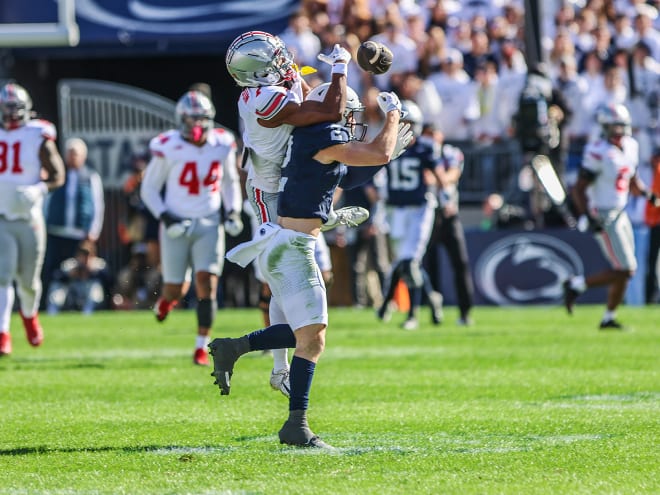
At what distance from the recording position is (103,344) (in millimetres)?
13078

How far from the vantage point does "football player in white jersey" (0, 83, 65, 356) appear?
37.0 ft

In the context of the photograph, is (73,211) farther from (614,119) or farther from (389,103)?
(389,103)

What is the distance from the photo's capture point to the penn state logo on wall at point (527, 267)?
17.7 meters

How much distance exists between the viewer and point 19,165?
11344 millimetres

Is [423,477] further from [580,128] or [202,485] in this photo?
[580,128]

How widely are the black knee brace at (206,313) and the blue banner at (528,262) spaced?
740 centimetres

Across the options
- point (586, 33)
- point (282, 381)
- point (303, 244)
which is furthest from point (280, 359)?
point (586, 33)

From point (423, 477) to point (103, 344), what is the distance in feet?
25.6

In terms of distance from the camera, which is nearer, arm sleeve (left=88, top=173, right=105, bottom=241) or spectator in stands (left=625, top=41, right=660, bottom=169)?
arm sleeve (left=88, top=173, right=105, bottom=241)

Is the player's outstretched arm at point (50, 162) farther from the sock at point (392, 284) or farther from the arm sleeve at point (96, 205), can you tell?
the arm sleeve at point (96, 205)

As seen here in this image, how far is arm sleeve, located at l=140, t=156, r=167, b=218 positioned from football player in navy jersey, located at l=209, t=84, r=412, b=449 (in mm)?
4327

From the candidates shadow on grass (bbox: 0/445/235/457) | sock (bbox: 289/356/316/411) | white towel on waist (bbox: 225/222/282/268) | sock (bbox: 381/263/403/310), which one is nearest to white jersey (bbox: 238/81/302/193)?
white towel on waist (bbox: 225/222/282/268)

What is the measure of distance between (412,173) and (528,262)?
12.2 ft

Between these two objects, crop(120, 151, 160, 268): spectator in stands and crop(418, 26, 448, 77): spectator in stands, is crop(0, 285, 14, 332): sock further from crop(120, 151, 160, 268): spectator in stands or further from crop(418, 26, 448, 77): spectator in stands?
crop(418, 26, 448, 77): spectator in stands
